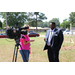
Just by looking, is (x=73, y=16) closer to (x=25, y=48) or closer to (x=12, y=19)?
(x=12, y=19)

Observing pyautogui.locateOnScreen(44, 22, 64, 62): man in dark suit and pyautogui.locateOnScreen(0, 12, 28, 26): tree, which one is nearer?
pyautogui.locateOnScreen(44, 22, 64, 62): man in dark suit

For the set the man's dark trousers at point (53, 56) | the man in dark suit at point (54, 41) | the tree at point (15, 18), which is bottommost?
the man's dark trousers at point (53, 56)

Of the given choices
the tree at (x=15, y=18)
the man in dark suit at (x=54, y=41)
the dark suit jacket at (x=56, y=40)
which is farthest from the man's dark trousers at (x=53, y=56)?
the tree at (x=15, y=18)

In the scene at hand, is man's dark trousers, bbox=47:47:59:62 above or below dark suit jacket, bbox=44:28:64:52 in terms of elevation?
below

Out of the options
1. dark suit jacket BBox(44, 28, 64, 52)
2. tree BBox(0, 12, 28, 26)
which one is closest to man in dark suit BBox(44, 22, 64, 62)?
dark suit jacket BBox(44, 28, 64, 52)

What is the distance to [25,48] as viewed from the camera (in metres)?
2.34

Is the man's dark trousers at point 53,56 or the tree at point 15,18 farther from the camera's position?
the tree at point 15,18

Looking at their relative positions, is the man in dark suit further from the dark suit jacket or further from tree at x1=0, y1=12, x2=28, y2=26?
tree at x1=0, y1=12, x2=28, y2=26

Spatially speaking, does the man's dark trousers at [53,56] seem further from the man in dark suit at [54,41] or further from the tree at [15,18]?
the tree at [15,18]

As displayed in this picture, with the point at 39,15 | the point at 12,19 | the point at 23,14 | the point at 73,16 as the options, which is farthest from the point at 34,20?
the point at 73,16

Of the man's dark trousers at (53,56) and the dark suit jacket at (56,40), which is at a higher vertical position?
the dark suit jacket at (56,40)

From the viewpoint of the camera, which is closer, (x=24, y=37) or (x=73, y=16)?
(x=24, y=37)

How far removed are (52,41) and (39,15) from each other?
32238mm

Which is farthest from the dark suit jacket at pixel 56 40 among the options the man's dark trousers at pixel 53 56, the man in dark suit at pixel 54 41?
the man's dark trousers at pixel 53 56
